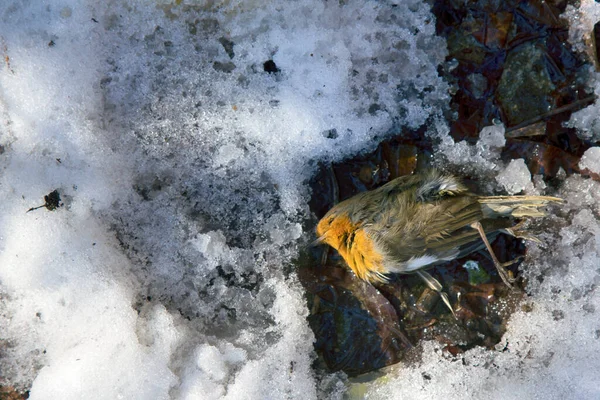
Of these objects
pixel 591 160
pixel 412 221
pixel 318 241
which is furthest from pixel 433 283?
pixel 591 160

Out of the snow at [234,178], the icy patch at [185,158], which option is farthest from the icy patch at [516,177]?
the icy patch at [185,158]

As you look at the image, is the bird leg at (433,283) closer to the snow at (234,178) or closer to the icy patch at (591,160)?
the snow at (234,178)

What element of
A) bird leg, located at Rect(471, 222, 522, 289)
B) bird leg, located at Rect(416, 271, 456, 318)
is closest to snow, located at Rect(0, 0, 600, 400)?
bird leg, located at Rect(471, 222, 522, 289)

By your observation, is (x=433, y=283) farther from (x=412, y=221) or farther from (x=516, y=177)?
(x=516, y=177)

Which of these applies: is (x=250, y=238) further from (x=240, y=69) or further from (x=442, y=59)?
(x=442, y=59)

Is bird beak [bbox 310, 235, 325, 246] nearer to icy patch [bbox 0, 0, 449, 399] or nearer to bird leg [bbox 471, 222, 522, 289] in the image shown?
icy patch [bbox 0, 0, 449, 399]

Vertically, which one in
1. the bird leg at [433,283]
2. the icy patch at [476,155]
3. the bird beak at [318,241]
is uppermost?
the icy patch at [476,155]

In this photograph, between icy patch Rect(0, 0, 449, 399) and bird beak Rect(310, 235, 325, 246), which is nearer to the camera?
bird beak Rect(310, 235, 325, 246)
